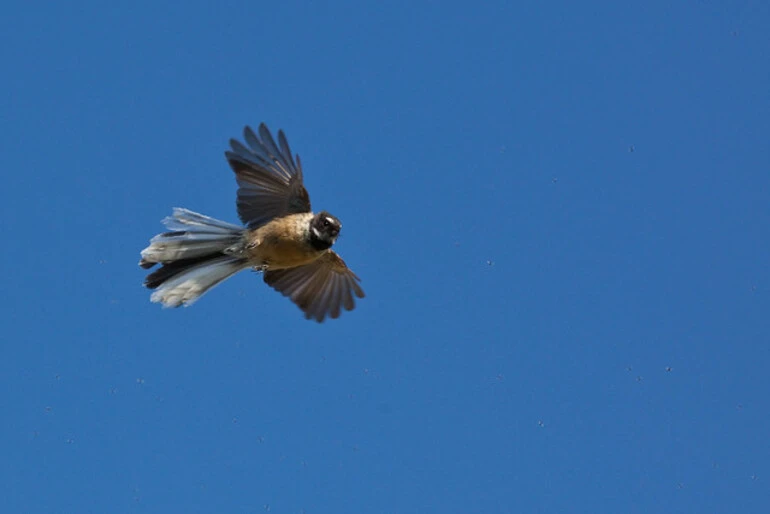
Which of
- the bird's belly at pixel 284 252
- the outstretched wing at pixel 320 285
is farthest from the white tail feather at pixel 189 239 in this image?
the outstretched wing at pixel 320 285

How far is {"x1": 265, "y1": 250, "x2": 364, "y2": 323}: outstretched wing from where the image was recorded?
12.7m

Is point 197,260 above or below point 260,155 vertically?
below

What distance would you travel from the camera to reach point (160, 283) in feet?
38.5

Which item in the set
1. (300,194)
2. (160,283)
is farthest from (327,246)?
(160,283)

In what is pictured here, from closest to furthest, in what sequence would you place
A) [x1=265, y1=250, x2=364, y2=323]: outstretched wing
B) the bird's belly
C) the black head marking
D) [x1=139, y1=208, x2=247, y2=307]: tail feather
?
the black head marking → the bird's belly → [x1=139, y1=208, x2=247, y2=307]: tail feather → [x1=265, y1=250, x2=364, y2=323]: outstretched wing

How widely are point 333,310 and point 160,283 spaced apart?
77.3 inches

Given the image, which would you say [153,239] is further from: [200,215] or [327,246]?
[327,246]

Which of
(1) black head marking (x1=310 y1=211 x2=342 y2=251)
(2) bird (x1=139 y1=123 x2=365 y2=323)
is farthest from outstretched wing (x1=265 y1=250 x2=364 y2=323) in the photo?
(1) black head marking (x1=310 y1=211 x2=342 y2=251)

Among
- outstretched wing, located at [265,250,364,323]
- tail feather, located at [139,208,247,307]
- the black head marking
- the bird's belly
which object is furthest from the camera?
outstretched wing, located at [265,250,364,323]

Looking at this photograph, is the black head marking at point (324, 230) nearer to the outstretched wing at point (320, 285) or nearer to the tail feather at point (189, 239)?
the tail feather at point (189, 239)

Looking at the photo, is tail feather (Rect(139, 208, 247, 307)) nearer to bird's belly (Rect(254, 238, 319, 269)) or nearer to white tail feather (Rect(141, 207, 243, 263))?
white tail feather (Rect(141, 207, 243, 263))

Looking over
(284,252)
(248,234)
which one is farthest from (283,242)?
(248,234)

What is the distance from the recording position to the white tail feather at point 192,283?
1162cm

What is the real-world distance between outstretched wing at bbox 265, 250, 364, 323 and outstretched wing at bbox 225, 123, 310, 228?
94 centimetres
